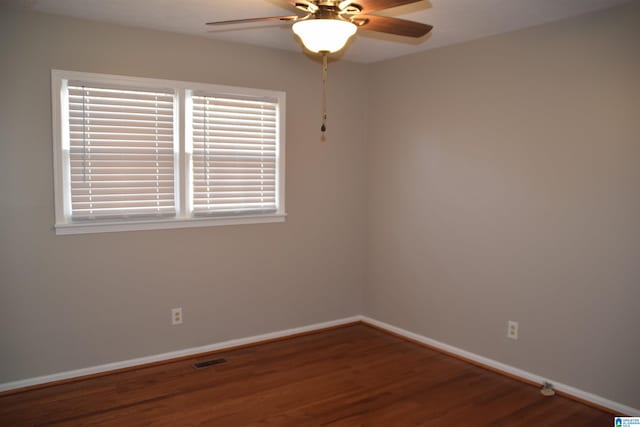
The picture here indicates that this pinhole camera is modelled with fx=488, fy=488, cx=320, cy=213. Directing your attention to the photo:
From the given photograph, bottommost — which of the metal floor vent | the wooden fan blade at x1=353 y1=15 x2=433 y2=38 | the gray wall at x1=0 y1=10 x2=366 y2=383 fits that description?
the metal floor vent

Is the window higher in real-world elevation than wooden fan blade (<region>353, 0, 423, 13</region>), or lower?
lower

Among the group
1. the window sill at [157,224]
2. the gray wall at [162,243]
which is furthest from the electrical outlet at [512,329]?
the window sill at [157,224]

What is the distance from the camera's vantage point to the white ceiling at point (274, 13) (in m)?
2.89

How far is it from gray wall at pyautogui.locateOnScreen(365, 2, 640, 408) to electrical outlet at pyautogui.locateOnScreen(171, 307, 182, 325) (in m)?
1.91

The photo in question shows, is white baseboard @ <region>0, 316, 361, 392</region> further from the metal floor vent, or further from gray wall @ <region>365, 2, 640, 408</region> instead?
gray wall @ <region>365, 2, 640, 408</region>

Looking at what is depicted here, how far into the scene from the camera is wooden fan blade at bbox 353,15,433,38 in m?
2.32

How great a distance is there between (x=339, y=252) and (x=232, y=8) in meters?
2.43

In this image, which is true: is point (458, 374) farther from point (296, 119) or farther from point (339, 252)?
point (296, 119)

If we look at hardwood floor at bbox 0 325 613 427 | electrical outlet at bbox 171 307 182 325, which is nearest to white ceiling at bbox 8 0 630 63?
electrical outlet at bbox 171 307 182 325

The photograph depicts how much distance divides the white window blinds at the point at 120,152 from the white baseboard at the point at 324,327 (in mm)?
1097

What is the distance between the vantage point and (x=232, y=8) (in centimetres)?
298

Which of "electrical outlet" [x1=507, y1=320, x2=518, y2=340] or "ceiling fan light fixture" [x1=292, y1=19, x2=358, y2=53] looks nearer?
"ceiling fan light fixture" [x1=292, y1=19, x2=358, y2=53]

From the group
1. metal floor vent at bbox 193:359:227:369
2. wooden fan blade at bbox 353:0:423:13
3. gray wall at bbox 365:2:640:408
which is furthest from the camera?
metal floor vent at bbox 193:359:227:369

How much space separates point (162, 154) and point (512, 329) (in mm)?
2883
